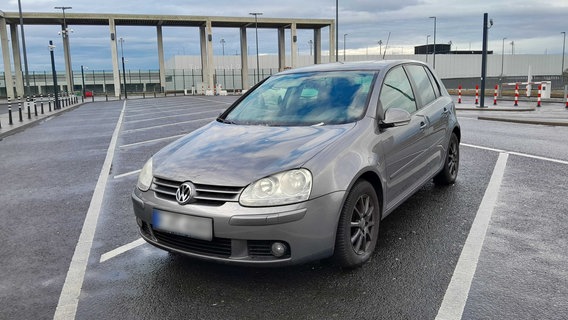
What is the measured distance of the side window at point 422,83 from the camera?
5.31 metres

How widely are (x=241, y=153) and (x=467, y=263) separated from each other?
1968mm

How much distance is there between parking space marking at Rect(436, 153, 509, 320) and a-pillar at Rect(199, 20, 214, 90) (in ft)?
184

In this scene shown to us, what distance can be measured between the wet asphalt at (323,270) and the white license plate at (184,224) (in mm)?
444

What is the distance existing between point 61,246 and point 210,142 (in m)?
1.79

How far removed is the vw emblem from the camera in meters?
3.29

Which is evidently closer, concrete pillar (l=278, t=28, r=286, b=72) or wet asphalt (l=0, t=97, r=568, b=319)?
wet asphalt (l=0, t=97, r=568, b=319)

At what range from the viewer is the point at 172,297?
3346 millimetres

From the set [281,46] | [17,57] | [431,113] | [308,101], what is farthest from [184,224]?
[281,46]

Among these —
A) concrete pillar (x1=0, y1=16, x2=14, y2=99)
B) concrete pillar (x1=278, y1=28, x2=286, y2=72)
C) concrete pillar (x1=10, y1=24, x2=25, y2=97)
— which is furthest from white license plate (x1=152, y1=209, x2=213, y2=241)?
concrete pillar (x1=278, y1=28, x2=286, y2=72)

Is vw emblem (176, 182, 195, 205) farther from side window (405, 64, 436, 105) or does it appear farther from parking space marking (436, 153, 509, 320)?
side window (405, 64, 436, 105)

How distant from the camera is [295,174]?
329 centimetres

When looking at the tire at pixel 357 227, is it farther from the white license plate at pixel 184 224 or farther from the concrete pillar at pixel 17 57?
the concrete pillar at pixel 17 57

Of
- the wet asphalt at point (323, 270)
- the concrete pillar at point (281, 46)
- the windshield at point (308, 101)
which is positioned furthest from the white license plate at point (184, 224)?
the concrete pillar at point (281, 46)

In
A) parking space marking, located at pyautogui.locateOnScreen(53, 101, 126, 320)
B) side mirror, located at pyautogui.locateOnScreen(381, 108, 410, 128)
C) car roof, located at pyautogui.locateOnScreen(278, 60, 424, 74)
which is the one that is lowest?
parking space marking, located at pyautogui.locateOnScreen(53, 101, 126, 320)
